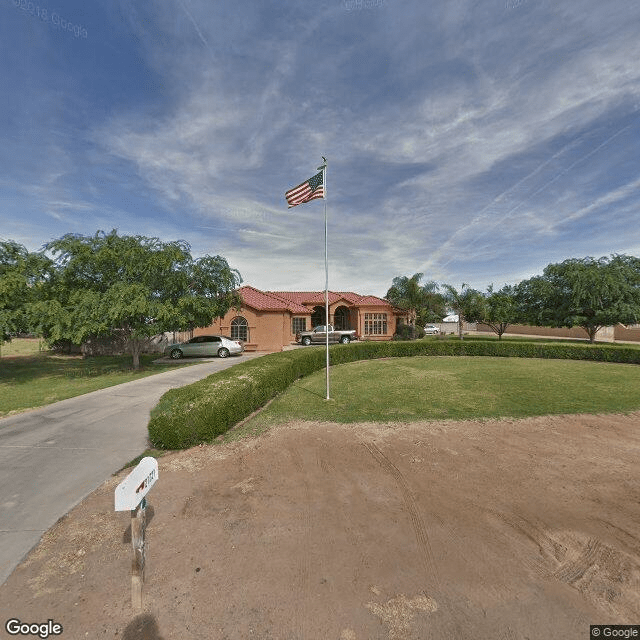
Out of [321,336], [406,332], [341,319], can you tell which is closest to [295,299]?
[341,319]

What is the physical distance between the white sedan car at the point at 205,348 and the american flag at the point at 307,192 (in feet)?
44.7

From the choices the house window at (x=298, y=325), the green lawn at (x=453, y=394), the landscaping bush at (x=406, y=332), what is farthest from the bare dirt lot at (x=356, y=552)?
the landscaping bush at (x=406, y=332)

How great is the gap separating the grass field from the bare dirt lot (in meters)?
8.44

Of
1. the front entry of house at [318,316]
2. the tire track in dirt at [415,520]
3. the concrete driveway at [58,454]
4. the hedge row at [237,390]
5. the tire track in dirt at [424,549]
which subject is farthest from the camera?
the front entry of house at [318,316]

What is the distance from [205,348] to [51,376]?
27.0 ft

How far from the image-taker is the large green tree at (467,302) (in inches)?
1393

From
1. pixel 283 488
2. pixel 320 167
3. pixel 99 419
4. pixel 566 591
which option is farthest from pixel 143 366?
pixel 566 591

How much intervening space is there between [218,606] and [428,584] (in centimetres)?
211

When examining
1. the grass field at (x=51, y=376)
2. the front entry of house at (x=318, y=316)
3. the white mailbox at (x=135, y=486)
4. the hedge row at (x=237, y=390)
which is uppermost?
the front entry of house at (x=318, y=316)

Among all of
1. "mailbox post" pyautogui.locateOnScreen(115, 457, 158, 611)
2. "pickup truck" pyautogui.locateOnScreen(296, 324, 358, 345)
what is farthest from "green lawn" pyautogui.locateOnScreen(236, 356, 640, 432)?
"pickup truck" pyautogui.locateOnScreen(296, 324, 358, 345)

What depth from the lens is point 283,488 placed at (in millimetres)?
5234

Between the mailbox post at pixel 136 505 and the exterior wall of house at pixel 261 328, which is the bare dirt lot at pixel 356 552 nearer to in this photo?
the mailbox post at pixel 136 505

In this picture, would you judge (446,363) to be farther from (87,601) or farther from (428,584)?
(87,601)

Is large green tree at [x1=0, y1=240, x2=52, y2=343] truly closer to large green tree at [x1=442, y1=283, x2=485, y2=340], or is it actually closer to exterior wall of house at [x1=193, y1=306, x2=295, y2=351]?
exterior wall of house at [x1=193, y1=306, x2=295, y2=351]
